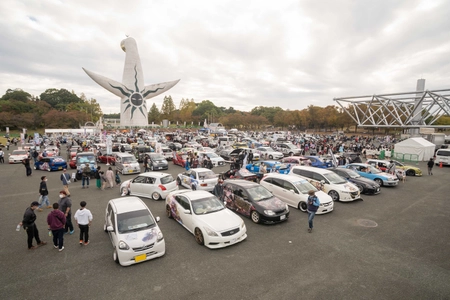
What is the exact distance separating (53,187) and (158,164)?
716cm

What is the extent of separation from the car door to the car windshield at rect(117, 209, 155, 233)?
4.63 feet

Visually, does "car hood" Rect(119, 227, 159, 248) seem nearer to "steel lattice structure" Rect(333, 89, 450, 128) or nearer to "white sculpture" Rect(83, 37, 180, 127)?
"steel lattice structure" Rect(333, 89, 450, 128)

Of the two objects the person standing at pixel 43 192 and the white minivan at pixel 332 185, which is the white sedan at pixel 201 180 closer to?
the white minivan at pixel 332 185

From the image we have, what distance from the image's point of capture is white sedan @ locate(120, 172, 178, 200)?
37.7ft

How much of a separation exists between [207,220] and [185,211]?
3.38ft

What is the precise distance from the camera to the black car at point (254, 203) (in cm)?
873

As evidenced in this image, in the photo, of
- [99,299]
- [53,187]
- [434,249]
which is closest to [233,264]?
[99,299]

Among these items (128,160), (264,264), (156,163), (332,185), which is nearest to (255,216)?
(264,264)

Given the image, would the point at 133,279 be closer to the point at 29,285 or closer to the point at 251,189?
the point at 29,285

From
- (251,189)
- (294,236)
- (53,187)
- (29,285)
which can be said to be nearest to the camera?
(29,285)

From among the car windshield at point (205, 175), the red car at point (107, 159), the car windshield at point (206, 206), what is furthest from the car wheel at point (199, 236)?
the red car at point (107, 159)

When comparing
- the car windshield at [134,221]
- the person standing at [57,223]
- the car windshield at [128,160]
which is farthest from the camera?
the car windshield at [128,160]

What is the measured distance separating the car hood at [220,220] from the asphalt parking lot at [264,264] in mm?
683

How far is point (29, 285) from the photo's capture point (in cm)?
534
